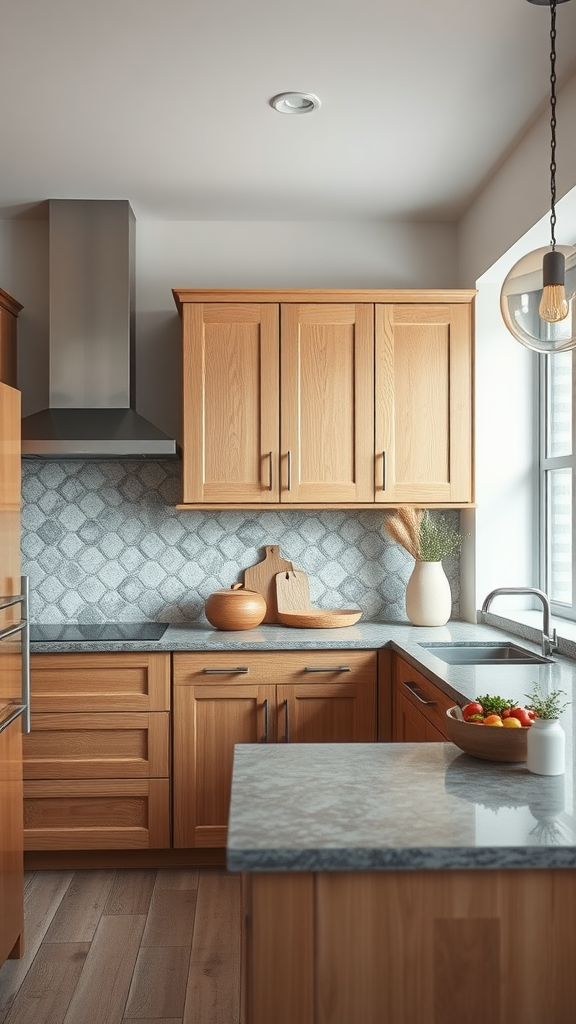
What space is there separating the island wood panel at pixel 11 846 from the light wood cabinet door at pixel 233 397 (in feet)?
4.47

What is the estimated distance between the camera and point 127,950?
279cm

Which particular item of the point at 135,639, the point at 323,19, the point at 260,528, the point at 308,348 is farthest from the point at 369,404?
the point at 323,19

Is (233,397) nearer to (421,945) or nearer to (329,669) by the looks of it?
(329,669)

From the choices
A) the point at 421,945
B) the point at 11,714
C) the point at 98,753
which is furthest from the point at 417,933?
the point at 98,753

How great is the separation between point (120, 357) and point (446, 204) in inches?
61.0

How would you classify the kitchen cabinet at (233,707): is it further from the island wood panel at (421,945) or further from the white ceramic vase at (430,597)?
the island wood panel at (421,945)

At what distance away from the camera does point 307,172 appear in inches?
137

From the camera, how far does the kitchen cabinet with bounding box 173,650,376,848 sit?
3.44 m

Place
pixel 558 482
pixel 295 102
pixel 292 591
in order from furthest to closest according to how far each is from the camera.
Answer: pixel 292 591 < pixel 558 482 < pixel 295 102

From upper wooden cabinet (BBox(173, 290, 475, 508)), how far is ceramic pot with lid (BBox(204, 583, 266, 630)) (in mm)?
386

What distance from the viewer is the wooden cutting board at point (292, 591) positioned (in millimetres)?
3973

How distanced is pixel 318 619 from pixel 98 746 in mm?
1004

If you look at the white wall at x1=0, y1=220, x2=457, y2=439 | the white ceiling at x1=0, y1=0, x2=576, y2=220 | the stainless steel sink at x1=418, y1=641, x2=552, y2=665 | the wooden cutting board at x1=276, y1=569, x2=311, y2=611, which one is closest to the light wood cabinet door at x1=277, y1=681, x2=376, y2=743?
the stainless steel sink at x1=418, y1=641, x2=552, y2=665

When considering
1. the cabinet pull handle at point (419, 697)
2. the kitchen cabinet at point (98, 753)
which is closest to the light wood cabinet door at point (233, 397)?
the kitchen cabinet at point (98, 753)
